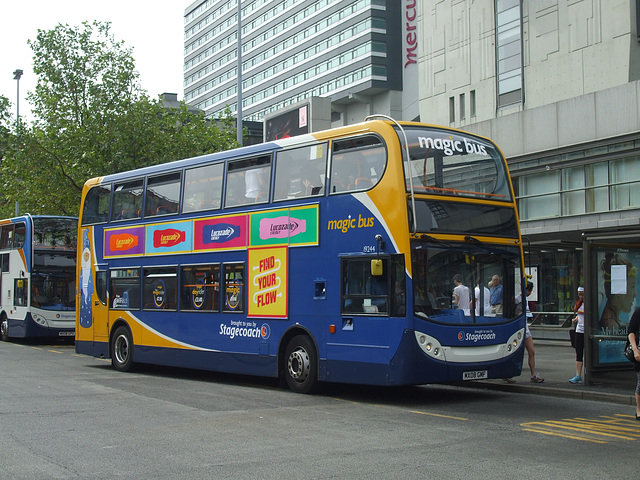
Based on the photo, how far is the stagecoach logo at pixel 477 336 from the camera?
11984 millimetres

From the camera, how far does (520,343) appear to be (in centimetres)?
1288

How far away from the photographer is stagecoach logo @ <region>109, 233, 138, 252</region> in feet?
56.8

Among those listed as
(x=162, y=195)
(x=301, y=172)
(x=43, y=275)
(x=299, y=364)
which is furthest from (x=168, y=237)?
(x=43, y=275)

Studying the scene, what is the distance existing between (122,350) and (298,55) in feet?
231

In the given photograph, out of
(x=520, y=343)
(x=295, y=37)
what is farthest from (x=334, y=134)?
(x=295, y=37)

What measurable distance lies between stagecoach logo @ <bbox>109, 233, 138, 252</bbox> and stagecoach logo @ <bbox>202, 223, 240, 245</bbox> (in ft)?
8.38

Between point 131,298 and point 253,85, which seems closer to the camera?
point 131,298

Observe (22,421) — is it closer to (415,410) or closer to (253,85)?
→ (415,410)

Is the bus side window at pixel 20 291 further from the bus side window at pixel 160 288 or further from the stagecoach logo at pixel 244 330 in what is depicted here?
the stagecoach logo at pixel 244 330

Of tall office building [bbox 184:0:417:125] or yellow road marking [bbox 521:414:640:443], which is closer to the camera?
yellow road marking [bbox 521:414:640:443]

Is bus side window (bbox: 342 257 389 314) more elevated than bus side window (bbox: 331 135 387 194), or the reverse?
bus side window (bbox: 331 135 387 194)

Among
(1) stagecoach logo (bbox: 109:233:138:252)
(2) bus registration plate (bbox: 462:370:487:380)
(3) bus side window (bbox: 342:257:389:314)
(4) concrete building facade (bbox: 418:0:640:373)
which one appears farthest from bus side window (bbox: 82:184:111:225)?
(4) concrete building facade (bbox: 418:0:640:373)

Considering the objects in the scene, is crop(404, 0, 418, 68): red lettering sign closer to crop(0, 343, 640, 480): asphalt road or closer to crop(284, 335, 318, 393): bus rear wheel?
crop(284, 335, 318, 393): bus rear wheel

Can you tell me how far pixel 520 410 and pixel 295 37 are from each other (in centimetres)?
7773
